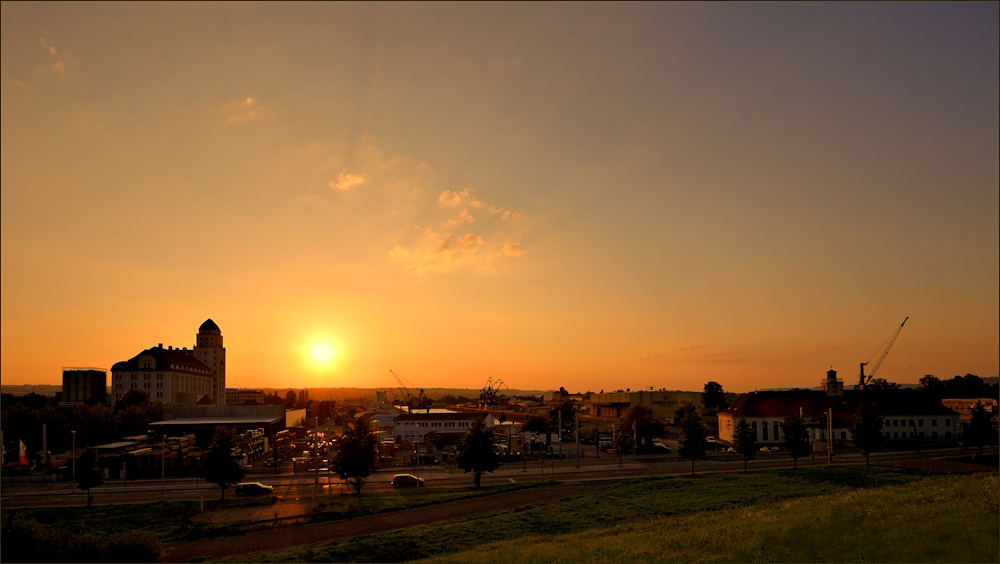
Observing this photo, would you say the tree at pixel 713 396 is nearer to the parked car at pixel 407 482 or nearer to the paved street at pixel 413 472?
the paved street at pixel 413 472

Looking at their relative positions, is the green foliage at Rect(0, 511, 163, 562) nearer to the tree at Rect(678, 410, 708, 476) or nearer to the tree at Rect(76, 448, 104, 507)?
the tree at Rect(76, 448, 104, 507)

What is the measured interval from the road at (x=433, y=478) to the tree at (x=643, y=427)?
6067mm

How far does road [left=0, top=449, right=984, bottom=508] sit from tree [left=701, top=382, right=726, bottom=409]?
241 feet

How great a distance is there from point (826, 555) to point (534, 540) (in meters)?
15.8

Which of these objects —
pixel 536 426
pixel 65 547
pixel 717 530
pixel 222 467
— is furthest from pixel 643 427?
pixel 65 547

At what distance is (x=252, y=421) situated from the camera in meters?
107

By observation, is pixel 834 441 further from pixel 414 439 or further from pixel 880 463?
pixel 414 439

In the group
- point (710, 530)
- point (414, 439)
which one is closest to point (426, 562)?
point (710, 530)

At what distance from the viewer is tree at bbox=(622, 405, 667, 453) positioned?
89.2 meters

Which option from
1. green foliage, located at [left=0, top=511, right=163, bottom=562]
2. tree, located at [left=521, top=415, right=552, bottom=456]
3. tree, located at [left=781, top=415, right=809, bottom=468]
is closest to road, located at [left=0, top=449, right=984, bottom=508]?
tree, located at [left=781, top=415, right=809, bottom=468]

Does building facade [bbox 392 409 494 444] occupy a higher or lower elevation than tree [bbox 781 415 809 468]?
lower

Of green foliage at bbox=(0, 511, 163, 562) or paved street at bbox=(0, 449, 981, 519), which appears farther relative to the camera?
paved street at bbox=(0, 449, 981, 519)

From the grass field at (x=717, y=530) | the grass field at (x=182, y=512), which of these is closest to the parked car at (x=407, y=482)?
the grass field at (x=182, y=512)

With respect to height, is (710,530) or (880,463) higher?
(710,530)
